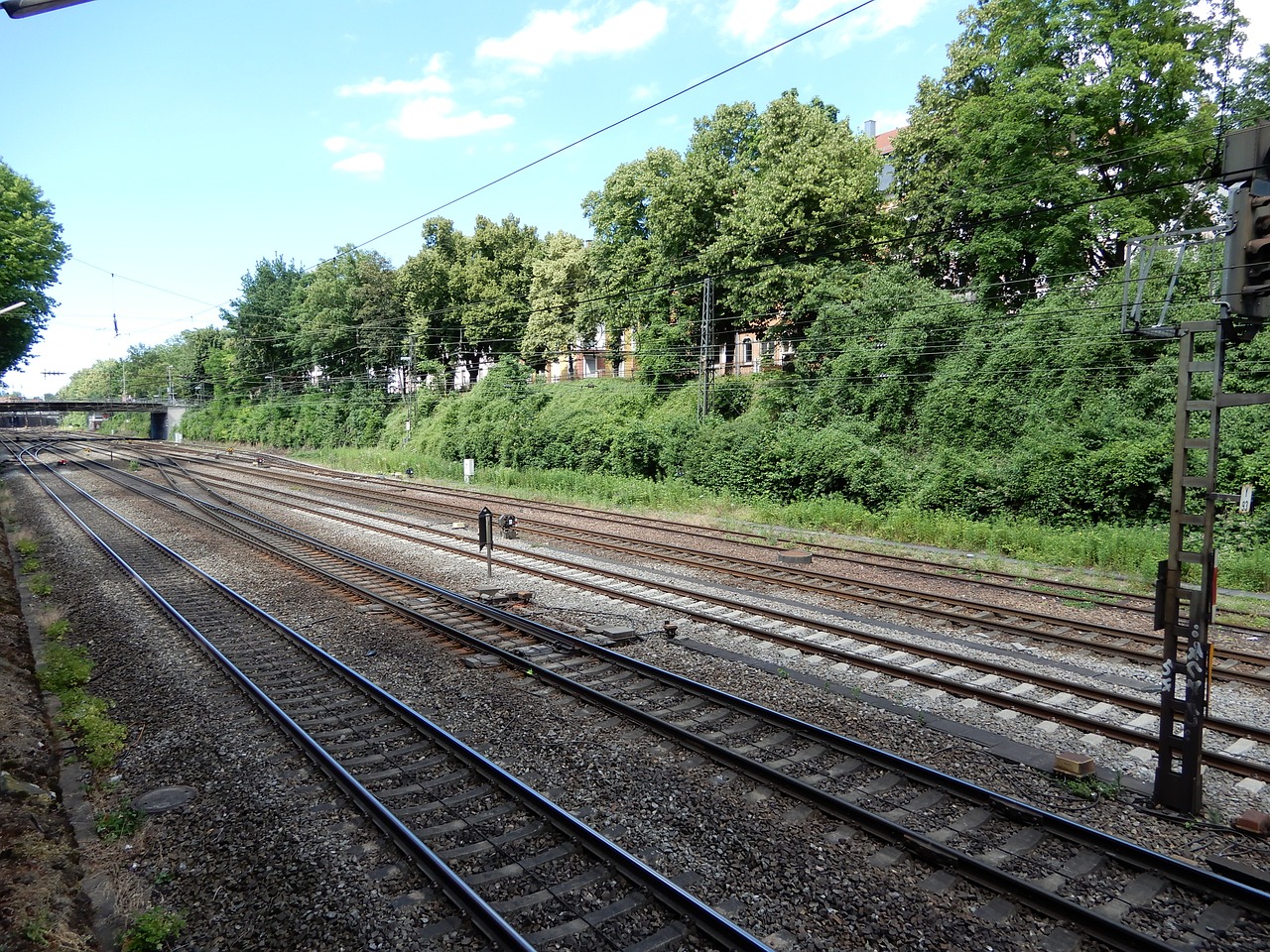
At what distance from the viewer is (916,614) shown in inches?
456

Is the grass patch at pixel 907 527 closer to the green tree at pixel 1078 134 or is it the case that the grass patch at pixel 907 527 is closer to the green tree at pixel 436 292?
the green tree at pixel 1078 134

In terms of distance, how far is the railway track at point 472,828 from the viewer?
4.37 meters

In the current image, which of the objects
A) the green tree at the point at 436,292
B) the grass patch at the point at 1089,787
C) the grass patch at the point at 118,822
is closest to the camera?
the grass patch at the point at 118,822

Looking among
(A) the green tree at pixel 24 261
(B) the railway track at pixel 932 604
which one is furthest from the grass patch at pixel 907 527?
(A) the green tree at pixel 24 261

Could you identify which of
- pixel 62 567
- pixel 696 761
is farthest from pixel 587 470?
→ pixel 696 761

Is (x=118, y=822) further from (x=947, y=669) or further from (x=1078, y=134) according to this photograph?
(x=1078, y=134)

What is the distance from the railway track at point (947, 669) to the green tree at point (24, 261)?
115 ft

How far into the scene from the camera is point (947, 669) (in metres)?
8.98

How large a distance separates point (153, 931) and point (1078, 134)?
3064cm

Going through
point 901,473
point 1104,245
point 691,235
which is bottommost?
point 901,473

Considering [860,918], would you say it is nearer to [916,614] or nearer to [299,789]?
[299,789]

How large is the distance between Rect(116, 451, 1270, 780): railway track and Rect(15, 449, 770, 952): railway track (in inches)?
191

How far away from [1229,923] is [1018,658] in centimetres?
525

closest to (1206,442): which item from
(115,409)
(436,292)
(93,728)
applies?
(93,728)
